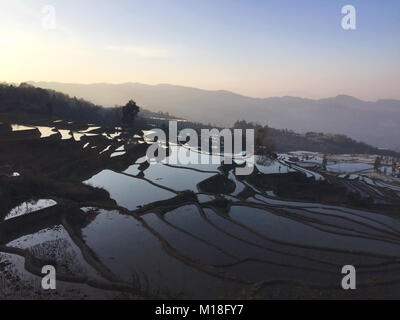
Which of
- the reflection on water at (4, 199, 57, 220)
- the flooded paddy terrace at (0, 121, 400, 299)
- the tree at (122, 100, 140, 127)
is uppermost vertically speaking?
the tree at (122, 100, 140, 127)

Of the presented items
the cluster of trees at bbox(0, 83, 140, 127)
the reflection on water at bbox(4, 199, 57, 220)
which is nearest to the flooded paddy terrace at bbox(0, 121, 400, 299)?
the reflection on water at bbox(4, 199, 57, 220)

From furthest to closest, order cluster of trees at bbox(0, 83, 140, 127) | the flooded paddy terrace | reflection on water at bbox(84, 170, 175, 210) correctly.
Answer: cluster of trees at bbox(0, 83, 140, 127) → reflection on water at bbox(84, 170, 175, 210) → the flooded paddy terrace

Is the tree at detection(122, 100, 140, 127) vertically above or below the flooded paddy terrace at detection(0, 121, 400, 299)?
above

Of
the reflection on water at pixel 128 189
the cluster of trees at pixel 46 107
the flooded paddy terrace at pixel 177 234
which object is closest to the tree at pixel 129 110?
the cluster of trees at pixel 46 107

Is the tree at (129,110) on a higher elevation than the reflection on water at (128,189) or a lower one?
higher

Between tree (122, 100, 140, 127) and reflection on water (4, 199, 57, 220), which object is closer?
reflection on water (4, 199, 57, 220)

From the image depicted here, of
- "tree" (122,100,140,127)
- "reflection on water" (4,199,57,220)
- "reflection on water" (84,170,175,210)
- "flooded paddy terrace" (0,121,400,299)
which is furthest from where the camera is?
"tree" (122,100,140,127)

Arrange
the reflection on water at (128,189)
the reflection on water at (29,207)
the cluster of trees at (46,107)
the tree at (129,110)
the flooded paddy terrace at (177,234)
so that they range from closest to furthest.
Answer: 1. the flooded paddy terrace at (177,234)
2. the reflection on water at (29,207)
3. the reflection on water at (128,189)
4. the cluster of trees at (46,107)
5. the tree at (129,110)

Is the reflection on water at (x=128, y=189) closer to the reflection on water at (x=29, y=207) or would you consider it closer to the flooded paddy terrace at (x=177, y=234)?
the flooded paddy terrace at (x=177, y=234)

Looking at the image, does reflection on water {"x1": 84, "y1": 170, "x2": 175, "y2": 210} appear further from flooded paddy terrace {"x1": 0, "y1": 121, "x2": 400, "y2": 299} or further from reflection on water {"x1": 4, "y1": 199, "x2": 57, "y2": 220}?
reflection on water {"x1": 4, "y1": 199, "x2": 57, "y2": 220}

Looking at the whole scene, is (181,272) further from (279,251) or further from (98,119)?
(98,119)
